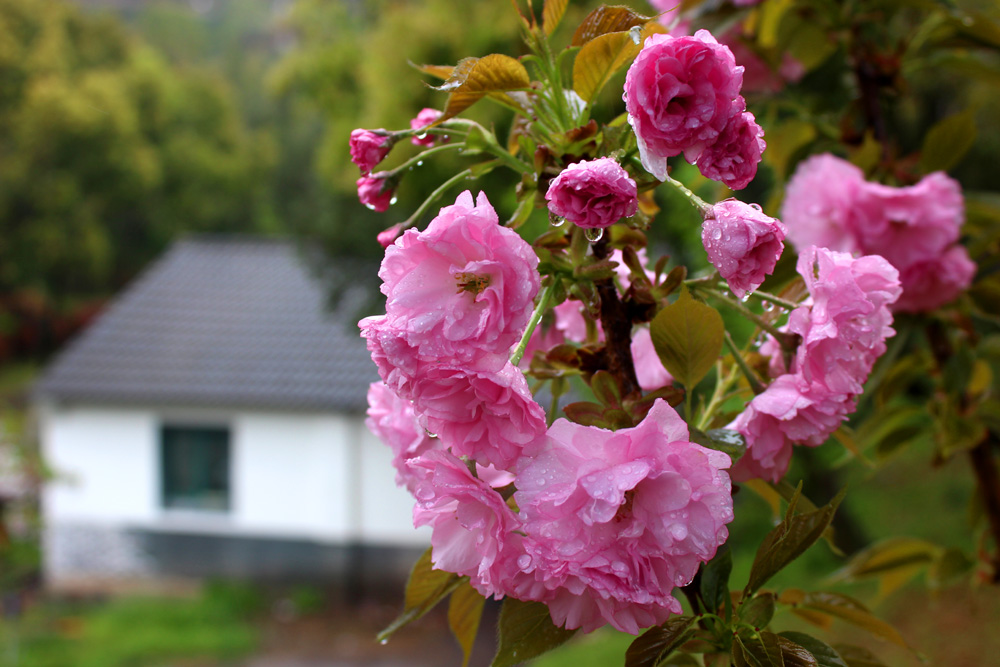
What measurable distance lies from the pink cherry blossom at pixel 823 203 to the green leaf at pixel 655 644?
50 cm

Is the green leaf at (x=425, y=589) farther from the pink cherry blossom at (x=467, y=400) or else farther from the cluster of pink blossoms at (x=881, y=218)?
the cluster of pink blossoms at (x=881, y=218)

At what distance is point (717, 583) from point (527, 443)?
0.19 m

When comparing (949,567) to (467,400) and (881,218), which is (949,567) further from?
(467,400)

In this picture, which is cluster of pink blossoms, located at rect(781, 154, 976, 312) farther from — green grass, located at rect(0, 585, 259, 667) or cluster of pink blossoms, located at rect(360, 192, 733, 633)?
green grass, located at rect(0, 585, 259, 667)

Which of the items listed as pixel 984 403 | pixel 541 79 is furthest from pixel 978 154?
pixel 541 79

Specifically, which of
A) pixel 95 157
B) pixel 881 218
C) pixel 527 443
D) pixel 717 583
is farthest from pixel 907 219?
pixel 95 157

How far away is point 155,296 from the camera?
8.95 m

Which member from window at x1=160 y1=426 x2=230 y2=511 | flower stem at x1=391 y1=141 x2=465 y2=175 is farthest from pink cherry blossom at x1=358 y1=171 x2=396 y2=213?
window at x1=160 y1=426 x2=230 y2=511

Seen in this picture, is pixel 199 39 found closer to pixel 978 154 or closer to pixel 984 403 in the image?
pixel 978 154

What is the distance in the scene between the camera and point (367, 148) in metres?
0.54

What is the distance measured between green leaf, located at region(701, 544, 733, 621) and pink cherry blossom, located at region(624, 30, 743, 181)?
0.26 metres

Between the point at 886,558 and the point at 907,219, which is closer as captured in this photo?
the point at 907,219

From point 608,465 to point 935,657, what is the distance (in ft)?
8.77

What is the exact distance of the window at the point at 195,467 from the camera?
24.5ft
